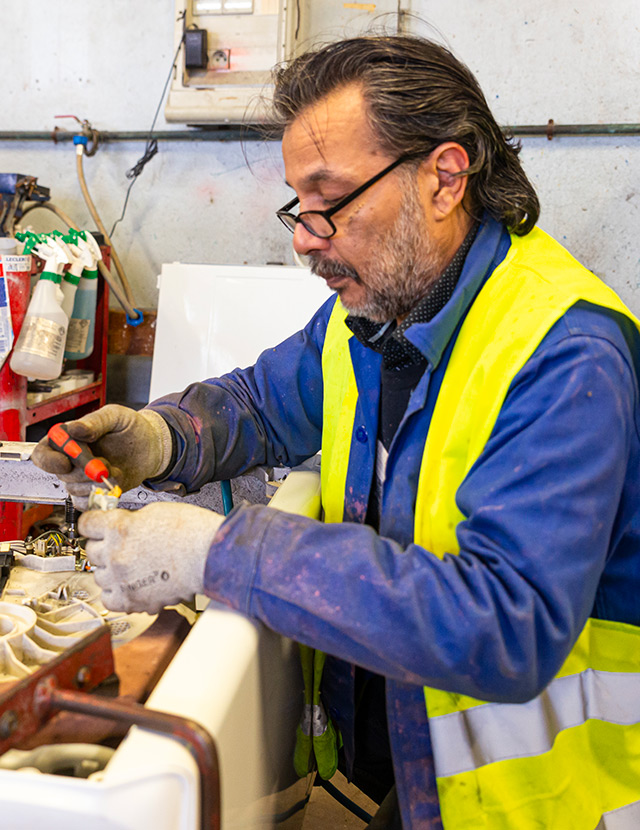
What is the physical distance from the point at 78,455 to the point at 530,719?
65 cm

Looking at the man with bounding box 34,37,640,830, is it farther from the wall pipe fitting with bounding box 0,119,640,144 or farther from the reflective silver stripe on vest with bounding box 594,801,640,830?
the wall pipe fitting with bounding box 0,119,640,144

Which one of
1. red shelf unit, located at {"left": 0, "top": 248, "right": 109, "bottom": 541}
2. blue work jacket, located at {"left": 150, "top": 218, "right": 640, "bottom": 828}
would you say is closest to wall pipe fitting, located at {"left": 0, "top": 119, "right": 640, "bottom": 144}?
red shelf unit, located at {"left": 0, "top": 248, "right": 109, "bottom": 541}

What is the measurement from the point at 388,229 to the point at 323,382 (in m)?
0.34

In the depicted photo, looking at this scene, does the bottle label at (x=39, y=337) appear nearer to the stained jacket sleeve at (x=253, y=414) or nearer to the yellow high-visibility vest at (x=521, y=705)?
the stained jacket sleeve at (x=253, y=414)

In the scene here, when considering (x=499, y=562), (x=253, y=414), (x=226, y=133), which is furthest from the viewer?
(x=226, y=133)

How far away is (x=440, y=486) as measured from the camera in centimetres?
79

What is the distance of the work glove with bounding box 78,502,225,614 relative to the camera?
70cm

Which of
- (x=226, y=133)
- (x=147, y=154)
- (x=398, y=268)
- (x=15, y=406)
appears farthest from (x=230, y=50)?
(x=398, y=268)

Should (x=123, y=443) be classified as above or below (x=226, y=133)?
below

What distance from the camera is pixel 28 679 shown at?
0.52m

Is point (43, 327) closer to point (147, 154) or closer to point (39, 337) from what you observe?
point (39, 337)

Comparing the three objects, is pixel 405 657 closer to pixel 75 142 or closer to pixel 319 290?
pixel 319 290

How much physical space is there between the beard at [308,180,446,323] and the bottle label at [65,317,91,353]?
1.44 metres

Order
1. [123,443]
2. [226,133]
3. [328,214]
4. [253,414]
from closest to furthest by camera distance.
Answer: [328,214] → [123,443] → [253,414] → [226,133]
